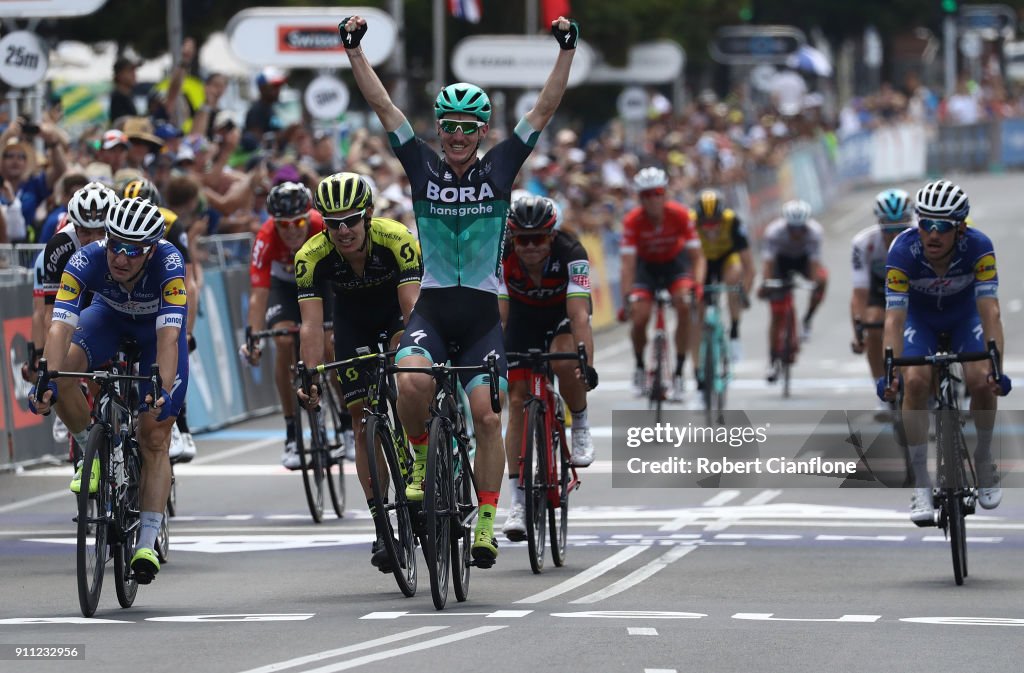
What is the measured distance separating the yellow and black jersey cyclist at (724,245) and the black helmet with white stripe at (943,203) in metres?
9.03

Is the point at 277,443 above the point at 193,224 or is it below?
below

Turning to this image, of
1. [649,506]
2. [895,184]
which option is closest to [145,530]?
[649,506]

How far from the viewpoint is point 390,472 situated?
35.5 feet

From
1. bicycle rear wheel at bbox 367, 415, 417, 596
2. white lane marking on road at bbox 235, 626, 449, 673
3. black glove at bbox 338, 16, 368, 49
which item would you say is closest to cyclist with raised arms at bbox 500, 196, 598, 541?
bicycle rear wheel at bbox 367, 415, 417, 596

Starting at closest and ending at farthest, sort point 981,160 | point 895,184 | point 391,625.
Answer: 1. point 391,625
2. point 895,184
3. point 981,160

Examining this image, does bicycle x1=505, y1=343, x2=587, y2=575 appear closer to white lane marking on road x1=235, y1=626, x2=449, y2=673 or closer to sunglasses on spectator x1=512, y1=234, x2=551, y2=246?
sunglasses on spectator x1=512, y1=234, x2=551, y2=246

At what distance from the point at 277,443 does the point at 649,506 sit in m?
5.10

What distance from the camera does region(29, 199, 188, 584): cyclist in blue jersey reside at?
424 inches

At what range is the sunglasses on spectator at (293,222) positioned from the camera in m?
14.6

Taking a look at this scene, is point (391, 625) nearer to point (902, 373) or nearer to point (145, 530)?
point (145, 530)

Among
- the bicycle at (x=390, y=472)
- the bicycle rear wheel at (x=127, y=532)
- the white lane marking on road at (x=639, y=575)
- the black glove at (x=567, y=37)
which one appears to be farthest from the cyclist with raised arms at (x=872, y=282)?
the bicycle rear wheel at (x=127, y=532)

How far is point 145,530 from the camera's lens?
425 inches

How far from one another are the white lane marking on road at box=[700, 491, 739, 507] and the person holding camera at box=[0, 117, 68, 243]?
19.7ft

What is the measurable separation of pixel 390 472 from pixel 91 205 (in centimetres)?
251
